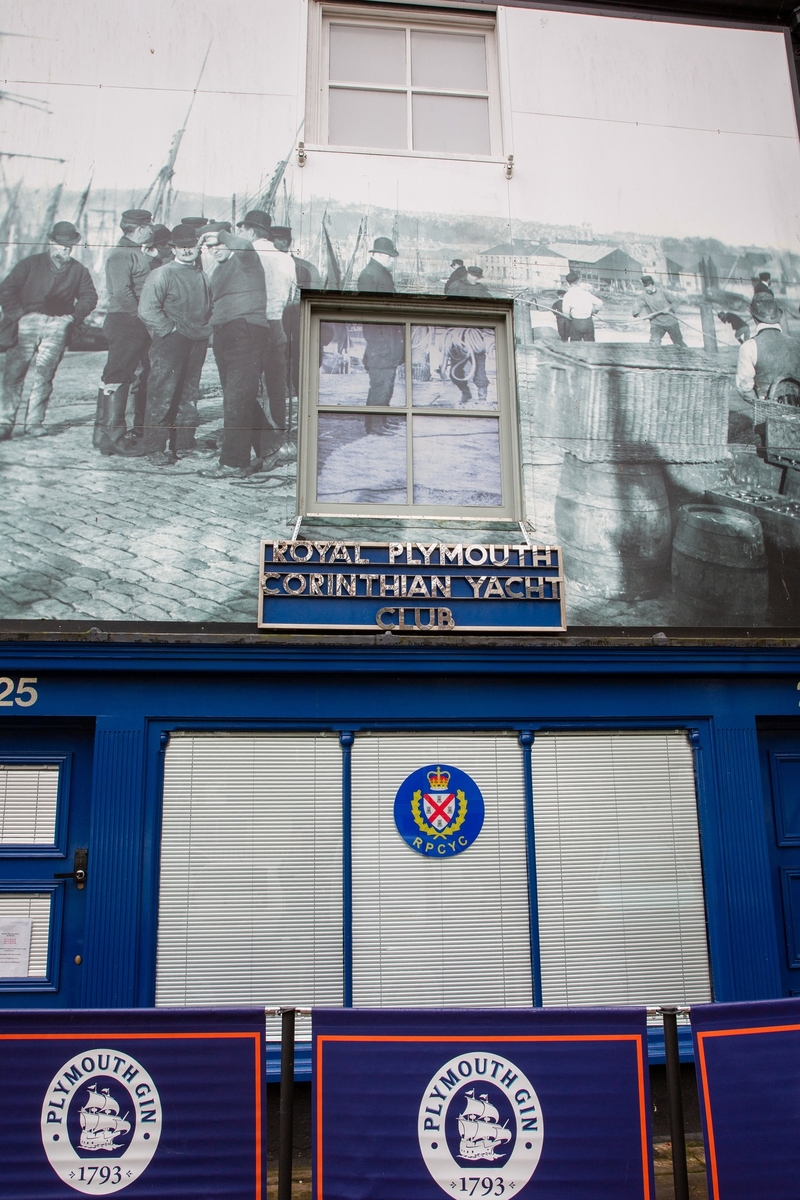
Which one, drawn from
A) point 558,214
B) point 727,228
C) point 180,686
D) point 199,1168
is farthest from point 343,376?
point 199,1168

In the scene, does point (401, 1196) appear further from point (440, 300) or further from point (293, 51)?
point (293, 51)

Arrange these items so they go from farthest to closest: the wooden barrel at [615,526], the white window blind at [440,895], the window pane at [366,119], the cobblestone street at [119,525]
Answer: the window pane at [366,119]
the wooden barrel at [615,526]
the cobblestone street at [119,525]
the white window blind at [440,895]

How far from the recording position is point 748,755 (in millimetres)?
6145

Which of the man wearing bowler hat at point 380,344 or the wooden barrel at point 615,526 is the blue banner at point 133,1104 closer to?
the wooden barrel at point 615,526

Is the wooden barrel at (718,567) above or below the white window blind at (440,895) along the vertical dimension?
above

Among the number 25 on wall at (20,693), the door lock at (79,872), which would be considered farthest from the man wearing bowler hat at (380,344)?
the door lock at (79,872)

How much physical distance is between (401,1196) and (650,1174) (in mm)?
1069

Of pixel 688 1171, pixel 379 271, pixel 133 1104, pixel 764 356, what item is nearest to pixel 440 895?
pixel 688 1171

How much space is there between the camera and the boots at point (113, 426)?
20.3 ft

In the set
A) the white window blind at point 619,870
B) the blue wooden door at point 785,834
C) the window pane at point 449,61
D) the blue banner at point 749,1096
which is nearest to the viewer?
the blue banner at point 749,1096

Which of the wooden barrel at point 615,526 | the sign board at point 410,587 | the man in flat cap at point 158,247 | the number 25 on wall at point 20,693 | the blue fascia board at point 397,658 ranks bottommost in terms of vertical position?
the number 25 on wall at point 20,693

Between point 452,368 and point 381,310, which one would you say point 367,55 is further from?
point 452,368

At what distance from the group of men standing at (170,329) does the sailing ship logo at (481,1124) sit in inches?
164

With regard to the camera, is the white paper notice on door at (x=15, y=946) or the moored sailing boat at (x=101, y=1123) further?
the white paper notice on door at (x=15, y=946)
